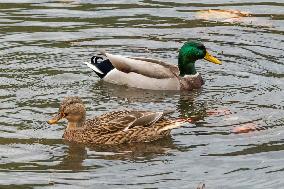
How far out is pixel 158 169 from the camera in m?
11.5

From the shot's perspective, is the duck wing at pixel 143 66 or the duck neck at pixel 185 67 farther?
the duck neck at pixel 185 67

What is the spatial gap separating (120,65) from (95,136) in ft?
11.7

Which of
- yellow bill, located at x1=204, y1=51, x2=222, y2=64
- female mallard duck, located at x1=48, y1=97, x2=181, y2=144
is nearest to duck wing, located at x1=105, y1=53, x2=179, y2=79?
yellow bill, located at x1=204, y1=51, x2=222, y2=64

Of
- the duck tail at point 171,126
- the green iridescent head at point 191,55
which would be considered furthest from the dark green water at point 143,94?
the green iridescent head at point 191,55

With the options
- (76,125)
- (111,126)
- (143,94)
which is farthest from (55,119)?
(143,94)

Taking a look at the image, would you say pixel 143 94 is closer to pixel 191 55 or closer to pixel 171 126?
pixel 191 55

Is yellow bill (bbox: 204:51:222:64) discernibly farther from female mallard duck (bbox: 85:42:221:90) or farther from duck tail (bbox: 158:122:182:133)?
duck tail (bbox: 158:122:182:133)

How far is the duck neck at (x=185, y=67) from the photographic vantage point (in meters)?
16.4

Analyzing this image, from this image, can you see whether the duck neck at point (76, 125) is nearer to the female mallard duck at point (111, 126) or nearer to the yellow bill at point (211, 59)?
the female mallard duck at point (111, 126)

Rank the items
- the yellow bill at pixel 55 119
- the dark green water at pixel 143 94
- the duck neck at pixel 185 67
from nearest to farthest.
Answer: the dark green water at pixel 143 94 → the yellow bill at pixel 55 119 → the duck neck at pixel 185 67

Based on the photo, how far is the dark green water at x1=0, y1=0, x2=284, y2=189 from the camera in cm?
1137

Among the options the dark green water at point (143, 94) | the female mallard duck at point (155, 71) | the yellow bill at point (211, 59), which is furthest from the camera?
the yellow bill at point (211, 59)

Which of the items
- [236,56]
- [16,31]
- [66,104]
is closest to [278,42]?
Result: [236,56]

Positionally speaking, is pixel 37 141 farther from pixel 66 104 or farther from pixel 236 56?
pixel 236 56
